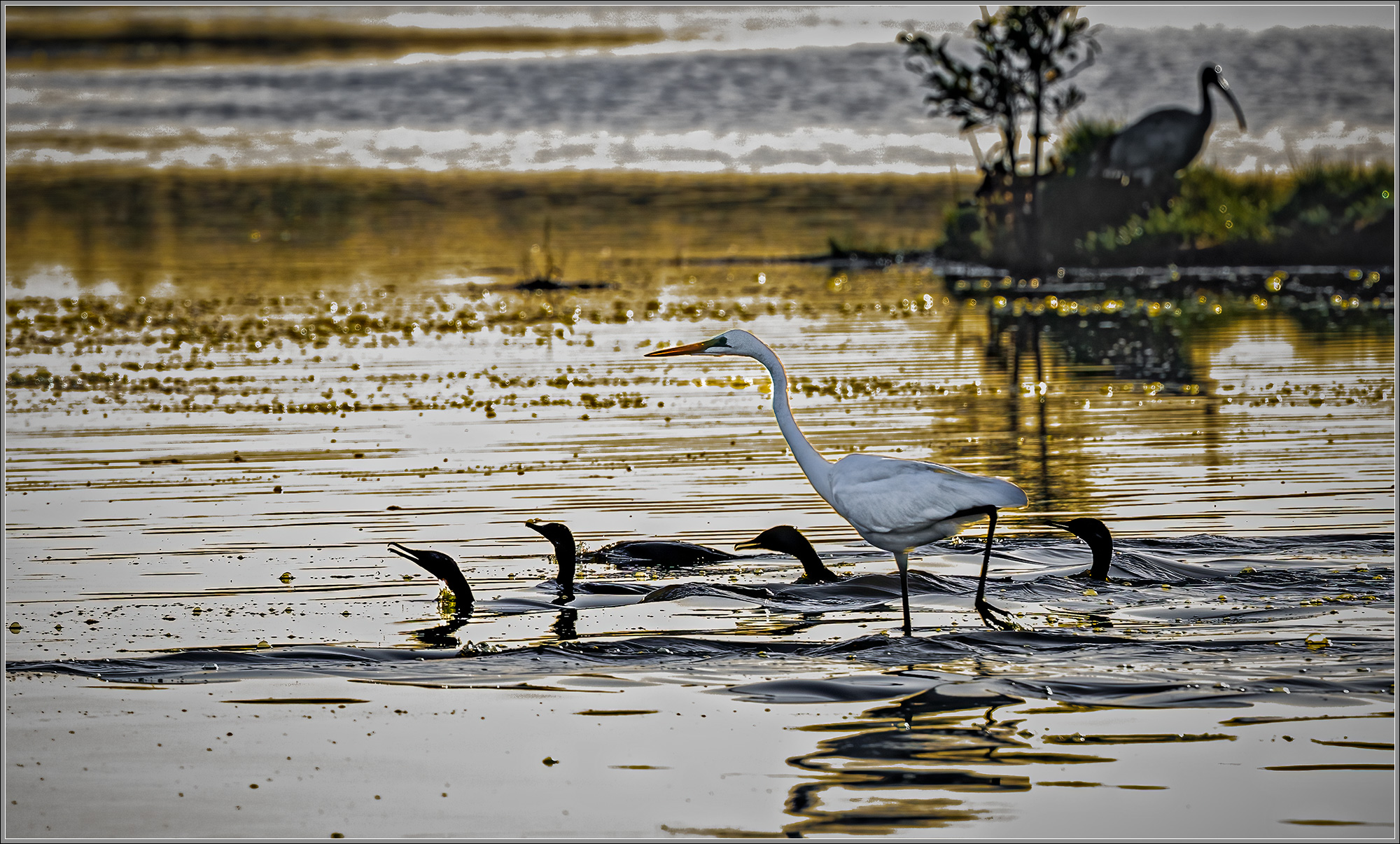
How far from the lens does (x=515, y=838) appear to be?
6.11m

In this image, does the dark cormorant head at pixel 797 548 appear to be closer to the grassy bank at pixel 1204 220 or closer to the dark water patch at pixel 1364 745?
the dark water patch at pixel 1364 745

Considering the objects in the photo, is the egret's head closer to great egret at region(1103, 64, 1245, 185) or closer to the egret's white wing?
the egret's white wing

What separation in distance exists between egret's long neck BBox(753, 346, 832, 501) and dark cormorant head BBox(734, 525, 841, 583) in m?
0.57

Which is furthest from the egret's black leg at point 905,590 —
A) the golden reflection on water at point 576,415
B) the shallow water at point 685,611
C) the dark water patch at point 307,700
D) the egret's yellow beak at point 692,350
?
the dark water patch at point 307,700

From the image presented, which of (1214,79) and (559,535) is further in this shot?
(1214,79)

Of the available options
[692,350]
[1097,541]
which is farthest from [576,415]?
[1097,541]

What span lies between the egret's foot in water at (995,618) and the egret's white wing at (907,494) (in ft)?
1.70

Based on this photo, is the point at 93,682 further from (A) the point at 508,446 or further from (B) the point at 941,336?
(B) the point at 941,336

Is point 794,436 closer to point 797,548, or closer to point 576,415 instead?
point 797,548

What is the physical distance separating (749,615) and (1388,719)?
355 centimetres

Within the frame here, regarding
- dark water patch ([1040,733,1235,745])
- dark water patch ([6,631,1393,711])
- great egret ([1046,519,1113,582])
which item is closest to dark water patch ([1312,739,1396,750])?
dark water patch ([1040,733,1235,745])

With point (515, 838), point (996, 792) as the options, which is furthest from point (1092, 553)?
point (515, 838)

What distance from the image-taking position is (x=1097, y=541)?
9930 mm

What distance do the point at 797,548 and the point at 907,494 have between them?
1254mm
